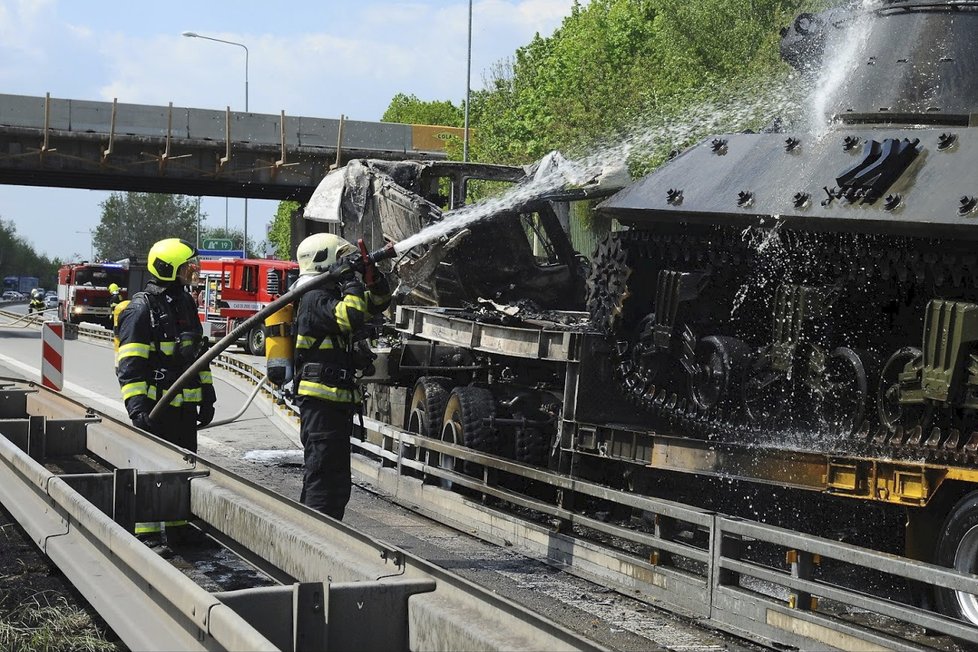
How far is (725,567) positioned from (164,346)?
A: 3556mm

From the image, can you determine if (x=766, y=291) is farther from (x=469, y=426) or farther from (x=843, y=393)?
(x=469, y=426)

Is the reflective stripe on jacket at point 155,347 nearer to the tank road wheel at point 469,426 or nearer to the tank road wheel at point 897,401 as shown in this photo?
the tank road wheel at point 469,426

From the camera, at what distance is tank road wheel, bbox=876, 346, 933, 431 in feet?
24.9

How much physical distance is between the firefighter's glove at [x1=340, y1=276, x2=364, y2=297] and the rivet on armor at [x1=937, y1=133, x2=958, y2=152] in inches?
128

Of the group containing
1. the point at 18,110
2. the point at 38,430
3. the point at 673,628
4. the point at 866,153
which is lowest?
the point at 673,628

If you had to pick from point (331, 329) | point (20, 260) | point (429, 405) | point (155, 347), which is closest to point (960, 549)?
point (331, 329)

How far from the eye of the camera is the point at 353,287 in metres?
7.99

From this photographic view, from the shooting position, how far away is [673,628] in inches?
288

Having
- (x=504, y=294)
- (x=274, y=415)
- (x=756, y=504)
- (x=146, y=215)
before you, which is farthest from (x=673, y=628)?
(x=146, y=215)

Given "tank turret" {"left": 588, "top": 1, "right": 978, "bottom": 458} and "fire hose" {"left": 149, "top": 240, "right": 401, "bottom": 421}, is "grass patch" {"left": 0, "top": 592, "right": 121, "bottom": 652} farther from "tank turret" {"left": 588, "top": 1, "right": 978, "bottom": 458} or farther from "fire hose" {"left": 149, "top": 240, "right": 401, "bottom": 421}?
"tank turret" {"left": 588, "top": 1, "right": 978, "bottom": 458}

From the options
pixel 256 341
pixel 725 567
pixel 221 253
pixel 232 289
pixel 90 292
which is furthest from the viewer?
pixel 221 253

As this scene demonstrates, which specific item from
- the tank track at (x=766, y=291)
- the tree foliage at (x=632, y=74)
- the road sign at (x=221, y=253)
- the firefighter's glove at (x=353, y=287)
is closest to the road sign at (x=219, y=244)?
the road sign at (x=221, y=253)

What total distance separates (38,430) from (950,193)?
17.3 ft

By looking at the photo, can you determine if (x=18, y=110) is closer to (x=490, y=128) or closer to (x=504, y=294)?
(x=490, y=128)
